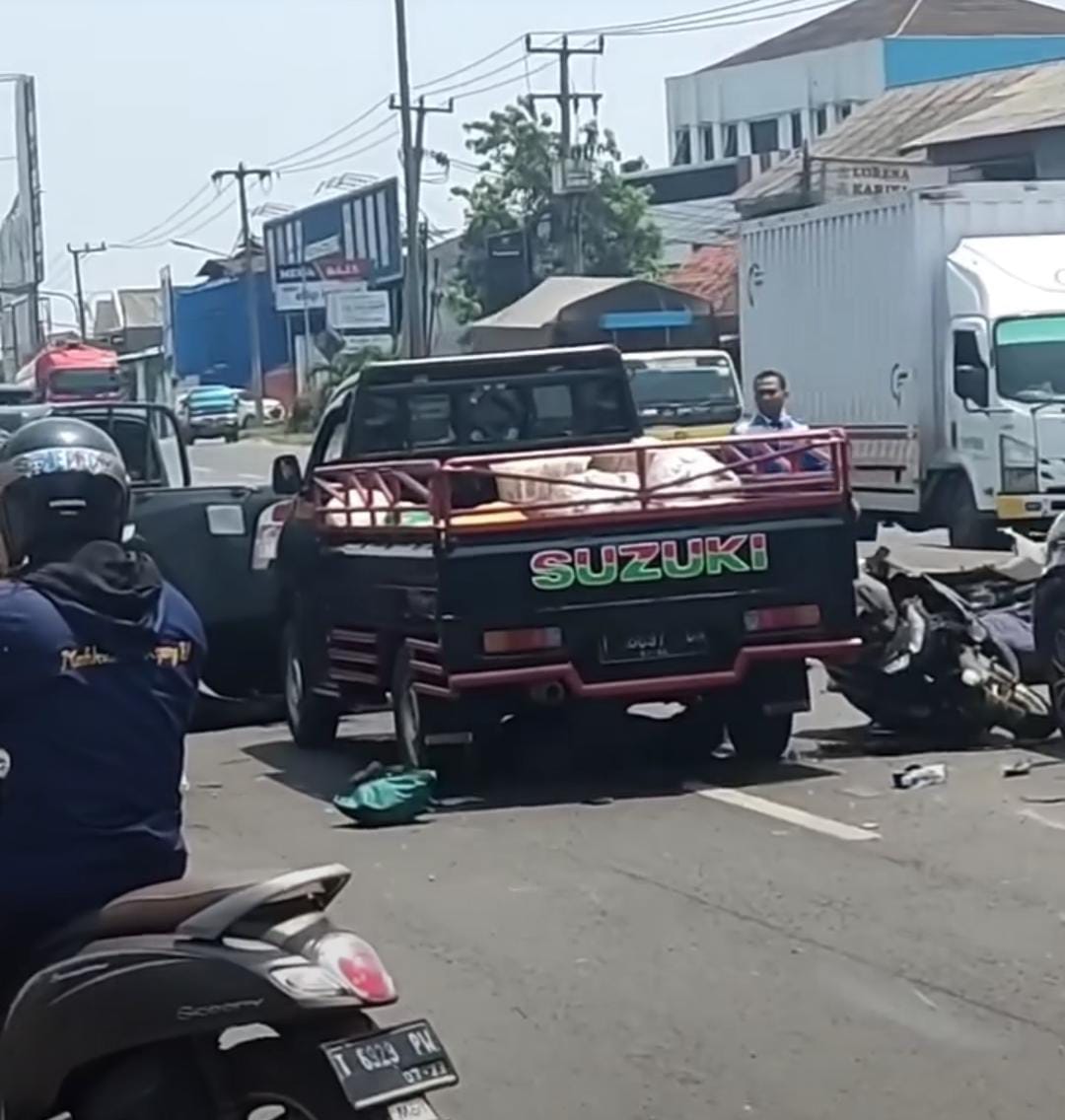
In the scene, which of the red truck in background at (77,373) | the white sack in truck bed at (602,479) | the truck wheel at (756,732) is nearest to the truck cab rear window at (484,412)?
the white sack in truck bed at (602,479)

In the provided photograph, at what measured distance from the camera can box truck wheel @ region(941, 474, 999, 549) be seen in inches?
964

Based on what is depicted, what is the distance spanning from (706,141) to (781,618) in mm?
82980

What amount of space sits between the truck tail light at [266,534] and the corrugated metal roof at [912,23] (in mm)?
73922

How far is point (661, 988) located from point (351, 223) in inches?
3112

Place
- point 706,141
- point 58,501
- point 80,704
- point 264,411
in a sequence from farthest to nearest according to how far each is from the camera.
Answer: point 706,141, point 264,411, point 58,501, point 80,704

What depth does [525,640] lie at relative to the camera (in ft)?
38.2

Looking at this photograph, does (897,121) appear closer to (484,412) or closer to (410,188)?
(410,188)

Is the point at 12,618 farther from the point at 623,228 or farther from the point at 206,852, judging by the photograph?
the point at 623,228


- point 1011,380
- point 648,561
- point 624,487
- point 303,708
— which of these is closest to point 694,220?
point 1011,380

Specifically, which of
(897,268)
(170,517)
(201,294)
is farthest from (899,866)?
(201,294)

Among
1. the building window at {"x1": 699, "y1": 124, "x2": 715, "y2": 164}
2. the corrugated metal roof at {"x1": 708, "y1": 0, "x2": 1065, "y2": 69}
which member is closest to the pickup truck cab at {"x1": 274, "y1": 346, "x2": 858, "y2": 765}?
the corrugated metal roof at {"x1": 708, "y1": 0, "x2": 1065, "y2": 69}

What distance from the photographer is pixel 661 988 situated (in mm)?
8094

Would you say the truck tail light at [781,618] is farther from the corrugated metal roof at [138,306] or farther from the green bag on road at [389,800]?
the corrugated metal roof at [138,306]

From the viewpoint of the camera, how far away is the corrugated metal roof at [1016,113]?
47.0 meters
